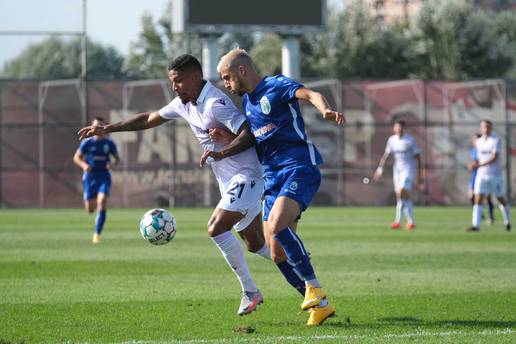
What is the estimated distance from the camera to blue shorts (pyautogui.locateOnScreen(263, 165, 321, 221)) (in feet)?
29.1

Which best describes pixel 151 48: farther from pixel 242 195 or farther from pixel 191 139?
pixel 242 195

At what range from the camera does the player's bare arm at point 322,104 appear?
8.14 m

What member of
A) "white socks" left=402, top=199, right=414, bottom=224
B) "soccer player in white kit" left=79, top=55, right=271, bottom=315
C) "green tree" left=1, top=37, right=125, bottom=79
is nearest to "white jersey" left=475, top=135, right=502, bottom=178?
"white socks" left=402, top=199, right=414, bottom=224

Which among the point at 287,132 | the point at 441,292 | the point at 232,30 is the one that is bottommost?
the point at 441,292

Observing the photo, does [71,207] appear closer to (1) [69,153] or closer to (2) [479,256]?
(1) [69,153]

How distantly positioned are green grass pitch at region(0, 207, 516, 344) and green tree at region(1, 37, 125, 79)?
20.1 metres

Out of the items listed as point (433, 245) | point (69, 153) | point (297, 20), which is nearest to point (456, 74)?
point (297, 20)

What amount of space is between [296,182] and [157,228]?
1.57 meters

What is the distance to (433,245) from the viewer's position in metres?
18.1

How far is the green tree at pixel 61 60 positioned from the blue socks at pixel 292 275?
94.2 ft

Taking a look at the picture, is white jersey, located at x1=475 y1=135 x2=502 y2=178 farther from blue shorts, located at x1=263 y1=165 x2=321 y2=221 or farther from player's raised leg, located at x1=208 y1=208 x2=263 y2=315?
blue shorts, located at x1=263 y1=165 x2=321 y2=221

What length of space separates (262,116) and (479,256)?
25.0 feet

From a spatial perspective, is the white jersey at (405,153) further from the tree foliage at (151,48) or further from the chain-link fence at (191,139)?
the tree foliage at (151,48)

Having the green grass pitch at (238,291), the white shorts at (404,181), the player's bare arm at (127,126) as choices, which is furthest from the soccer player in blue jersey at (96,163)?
the player's bare arm at (127,126)
